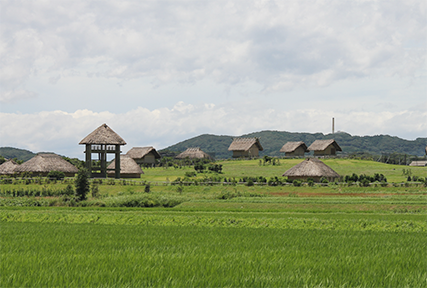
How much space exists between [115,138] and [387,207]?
132 ft

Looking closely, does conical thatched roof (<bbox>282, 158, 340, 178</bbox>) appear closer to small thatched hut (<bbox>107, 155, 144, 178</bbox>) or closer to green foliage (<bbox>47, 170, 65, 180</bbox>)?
small thatched hut (<bbox>107, 155, 144, 178</bbox>)

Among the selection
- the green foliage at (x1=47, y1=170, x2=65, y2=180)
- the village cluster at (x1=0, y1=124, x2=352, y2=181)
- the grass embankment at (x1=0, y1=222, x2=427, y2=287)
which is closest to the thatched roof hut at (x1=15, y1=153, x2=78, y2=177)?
the village cluster at (x1=0, y1=124, x2=352, y2=181)

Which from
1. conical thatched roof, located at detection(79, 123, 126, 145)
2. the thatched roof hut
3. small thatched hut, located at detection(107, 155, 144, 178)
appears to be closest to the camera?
the thatched roof hut

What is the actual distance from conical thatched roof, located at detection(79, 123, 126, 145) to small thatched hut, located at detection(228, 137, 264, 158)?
4069 centimetres

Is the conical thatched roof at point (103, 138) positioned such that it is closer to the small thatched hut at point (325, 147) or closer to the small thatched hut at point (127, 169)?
the small thatched hut at point (127, 169)

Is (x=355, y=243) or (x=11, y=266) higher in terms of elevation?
(x=11, y=266)

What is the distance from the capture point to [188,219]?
20.8m

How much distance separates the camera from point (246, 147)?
93.0 meters

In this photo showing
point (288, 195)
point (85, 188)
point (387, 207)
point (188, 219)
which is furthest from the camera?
point (288, 195)

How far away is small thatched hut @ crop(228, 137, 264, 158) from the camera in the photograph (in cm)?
9311

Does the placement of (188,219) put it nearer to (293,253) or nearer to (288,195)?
(293,253)

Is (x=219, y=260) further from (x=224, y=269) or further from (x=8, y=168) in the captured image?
(x=8, y=168)

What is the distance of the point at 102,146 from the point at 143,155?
999 inches

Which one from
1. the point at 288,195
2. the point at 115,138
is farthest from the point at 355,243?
the point at 115,138
